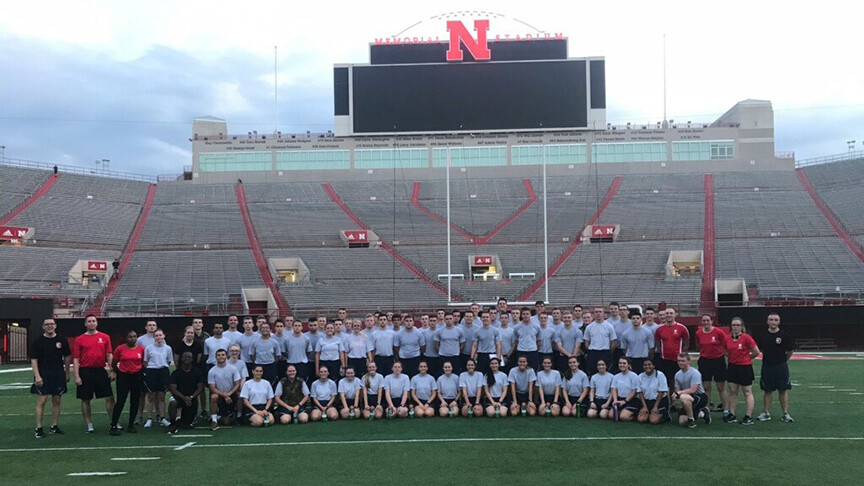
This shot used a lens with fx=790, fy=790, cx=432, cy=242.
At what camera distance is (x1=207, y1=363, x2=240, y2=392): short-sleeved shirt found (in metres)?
10.9

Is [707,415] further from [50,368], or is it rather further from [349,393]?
[50,368]

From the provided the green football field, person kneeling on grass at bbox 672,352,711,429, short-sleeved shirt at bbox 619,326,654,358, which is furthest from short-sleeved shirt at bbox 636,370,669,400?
short-sleeved shirt at bbox 619,326,654,358

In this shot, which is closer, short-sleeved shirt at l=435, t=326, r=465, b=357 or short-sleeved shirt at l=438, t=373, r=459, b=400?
short-sleeved shirt at l=438, t=373, r=459, b=400

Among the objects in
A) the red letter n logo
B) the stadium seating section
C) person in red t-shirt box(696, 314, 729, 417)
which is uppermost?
the red letter n logo

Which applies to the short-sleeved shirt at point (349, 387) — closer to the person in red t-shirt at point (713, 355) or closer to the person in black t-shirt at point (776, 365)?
the person in red t-shirt at point (713, 355)

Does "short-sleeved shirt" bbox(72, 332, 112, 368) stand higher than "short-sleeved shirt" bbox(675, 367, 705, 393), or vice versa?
"short-sleeved shirt" bbox(72, 332, 112, 368)

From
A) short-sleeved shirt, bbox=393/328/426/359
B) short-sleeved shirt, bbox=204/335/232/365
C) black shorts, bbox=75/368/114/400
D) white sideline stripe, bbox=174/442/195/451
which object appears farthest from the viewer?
short-sleeved shirt, bbox=393/328/426/359

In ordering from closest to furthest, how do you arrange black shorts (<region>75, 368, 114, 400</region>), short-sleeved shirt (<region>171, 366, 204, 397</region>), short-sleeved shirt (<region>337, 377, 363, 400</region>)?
black shorts (<region>75, 368, 114, 400</region>) → short-sleeved shirt (<region>171, 366, 204, 397</region>) → short-sleeved shirt (<region>337, 377, 363, 400</region>)

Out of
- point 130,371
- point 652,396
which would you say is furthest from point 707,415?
point 130,371

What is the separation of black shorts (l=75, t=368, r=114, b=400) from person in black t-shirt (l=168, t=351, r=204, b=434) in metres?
0.83

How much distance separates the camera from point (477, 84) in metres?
42.2

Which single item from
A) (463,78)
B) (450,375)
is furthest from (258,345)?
(463,78)

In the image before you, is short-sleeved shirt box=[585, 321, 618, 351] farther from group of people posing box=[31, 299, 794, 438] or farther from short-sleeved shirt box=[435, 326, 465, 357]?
short-sleeved shirt box=[435, 326, 465, 357]

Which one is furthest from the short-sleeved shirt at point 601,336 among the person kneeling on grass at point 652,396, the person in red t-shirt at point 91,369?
the person in red t-shirt at point 91,369
